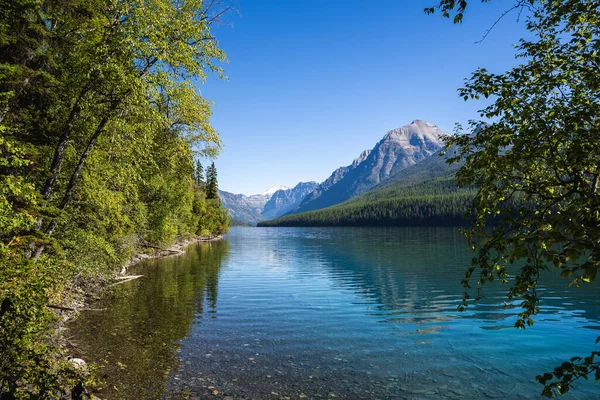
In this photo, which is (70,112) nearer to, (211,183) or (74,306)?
(74,306)

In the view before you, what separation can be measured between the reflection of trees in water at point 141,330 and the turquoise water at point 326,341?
7cm

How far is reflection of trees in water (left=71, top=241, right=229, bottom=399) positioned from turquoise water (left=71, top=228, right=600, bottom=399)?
73mm

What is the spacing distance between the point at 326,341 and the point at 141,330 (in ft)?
33.3

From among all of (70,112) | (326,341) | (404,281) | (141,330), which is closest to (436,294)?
(404,281)

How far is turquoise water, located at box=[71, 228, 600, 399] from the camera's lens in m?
13.3

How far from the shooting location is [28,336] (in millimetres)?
9266

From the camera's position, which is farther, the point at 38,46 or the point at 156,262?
the point at 156,262

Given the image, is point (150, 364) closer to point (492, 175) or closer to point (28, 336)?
point (28, 336)

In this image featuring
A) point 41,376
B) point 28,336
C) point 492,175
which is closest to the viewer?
point 492,175

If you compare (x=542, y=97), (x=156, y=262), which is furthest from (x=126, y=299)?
(x=542, y=97)

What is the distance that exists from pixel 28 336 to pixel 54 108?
38.5 ft

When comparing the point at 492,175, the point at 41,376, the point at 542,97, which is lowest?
the point at 41,376

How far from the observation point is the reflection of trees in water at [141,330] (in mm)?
13281

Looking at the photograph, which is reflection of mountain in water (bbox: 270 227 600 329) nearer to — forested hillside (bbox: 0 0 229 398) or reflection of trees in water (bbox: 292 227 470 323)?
reflection of trees in water (bbox: 292 227 470 323)
